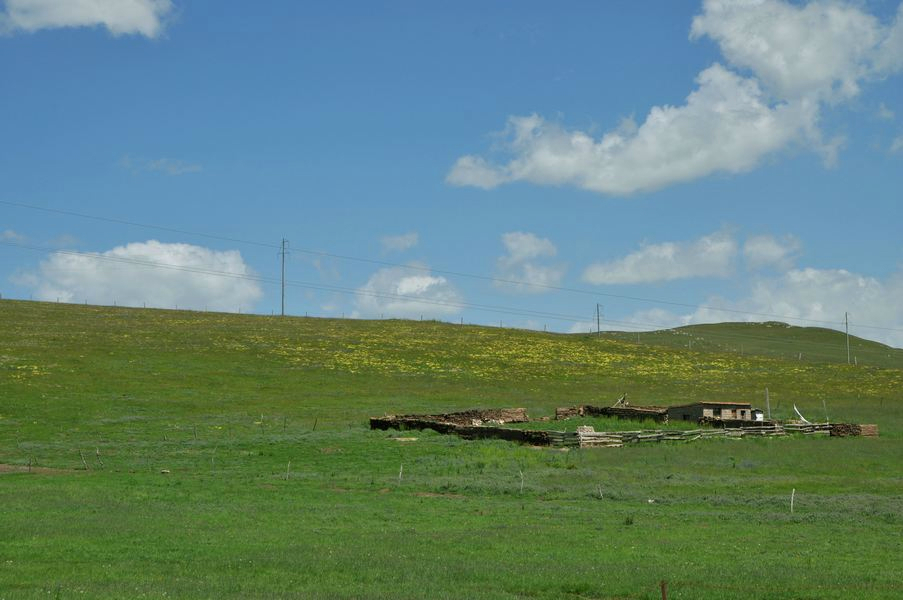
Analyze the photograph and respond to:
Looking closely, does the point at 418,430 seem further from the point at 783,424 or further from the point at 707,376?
the point at 707,376

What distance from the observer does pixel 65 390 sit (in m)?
78.8

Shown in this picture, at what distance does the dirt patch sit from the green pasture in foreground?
0.23 metres

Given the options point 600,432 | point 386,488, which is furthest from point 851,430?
point 386,488

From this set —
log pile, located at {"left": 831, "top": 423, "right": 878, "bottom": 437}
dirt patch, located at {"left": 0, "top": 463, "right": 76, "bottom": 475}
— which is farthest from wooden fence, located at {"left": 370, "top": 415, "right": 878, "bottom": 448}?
dirt patch, located at {"left": 0, "top": 463, "right": 76, "bottom": 475}

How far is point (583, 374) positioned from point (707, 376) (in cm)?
1605

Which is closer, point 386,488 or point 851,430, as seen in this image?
point 386,488

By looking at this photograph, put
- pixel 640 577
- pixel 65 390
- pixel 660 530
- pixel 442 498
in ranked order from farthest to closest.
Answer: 1. pixel 65 390
2. pixel 442 498
3. pixel 660 530
4. pixel 640 577

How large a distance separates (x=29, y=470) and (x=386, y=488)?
18443 millimetres

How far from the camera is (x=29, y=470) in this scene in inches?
1821

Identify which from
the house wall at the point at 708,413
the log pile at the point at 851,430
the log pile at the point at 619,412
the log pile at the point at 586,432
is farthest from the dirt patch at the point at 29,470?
the log pile at the point at 851,430

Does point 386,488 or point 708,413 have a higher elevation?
point 708,413

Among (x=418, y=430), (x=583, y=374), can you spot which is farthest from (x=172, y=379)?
(x=583, y=374)

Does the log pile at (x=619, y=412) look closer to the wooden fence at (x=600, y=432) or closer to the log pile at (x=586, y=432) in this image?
the log pile at (x=586, y=432)

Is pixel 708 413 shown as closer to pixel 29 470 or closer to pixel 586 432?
pixel 586 432
